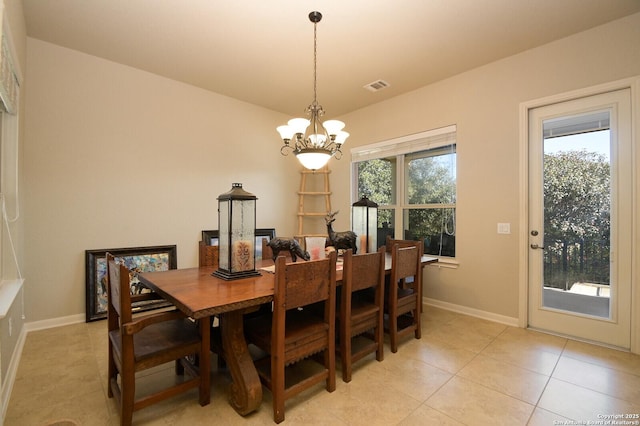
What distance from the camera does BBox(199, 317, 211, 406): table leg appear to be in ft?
5.76

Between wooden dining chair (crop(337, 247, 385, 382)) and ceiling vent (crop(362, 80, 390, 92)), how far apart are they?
2.38 meters

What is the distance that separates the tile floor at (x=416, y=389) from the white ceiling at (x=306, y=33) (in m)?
2.77

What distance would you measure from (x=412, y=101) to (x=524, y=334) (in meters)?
2.89

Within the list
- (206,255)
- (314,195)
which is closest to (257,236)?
(314,195)

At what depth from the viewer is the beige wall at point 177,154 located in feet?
9.41

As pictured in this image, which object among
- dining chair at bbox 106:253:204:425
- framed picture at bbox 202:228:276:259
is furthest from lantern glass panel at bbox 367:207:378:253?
framed picture at bbox 202:228:276:259

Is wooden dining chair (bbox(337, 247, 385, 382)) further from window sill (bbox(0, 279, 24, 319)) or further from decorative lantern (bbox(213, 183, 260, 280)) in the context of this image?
window sill (bbox(0, 279, 24, 319))

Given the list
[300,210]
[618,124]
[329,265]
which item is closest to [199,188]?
[300,210]

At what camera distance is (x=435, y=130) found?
12.2 ft

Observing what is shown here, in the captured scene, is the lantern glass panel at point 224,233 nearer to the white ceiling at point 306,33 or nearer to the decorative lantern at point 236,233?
the decorative lantern at point 236,233

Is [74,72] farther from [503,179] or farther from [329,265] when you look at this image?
[503,179]

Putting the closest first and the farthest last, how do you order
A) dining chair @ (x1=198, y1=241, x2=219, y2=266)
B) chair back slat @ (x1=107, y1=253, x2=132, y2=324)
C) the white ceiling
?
chair back slat @ (x1=107, y1=253, x2=132, y2=324)
the white ceiling
dining chair @ (x1=198, y1=241, x2=219, y2=266)

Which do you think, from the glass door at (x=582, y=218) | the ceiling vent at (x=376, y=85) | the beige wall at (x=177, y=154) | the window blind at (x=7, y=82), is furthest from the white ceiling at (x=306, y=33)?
the glass door at (x=582, y=218)

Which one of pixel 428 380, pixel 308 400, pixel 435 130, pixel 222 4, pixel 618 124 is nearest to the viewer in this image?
pixel 308 400
